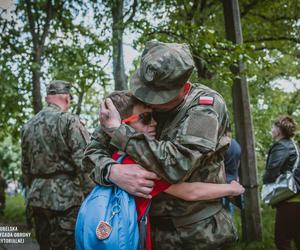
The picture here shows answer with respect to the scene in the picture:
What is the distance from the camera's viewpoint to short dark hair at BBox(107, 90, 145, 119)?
2152 mm

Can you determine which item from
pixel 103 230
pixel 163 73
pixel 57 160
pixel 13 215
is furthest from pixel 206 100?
pixel 13 215

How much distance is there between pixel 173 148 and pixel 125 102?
0.43 m

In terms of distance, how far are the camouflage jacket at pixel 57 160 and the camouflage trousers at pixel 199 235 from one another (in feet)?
6.70

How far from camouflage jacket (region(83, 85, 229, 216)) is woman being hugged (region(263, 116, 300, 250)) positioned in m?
2.68

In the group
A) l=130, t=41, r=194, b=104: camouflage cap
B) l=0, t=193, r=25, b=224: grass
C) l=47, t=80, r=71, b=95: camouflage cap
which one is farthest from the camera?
l=0, t=193, r=25, b=224: grass

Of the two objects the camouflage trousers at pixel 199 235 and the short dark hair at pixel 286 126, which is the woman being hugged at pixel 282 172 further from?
the camouflage trousers at pixel 199 235

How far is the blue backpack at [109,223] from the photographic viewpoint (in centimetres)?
188

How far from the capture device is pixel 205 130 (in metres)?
1.91

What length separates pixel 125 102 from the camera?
7.14ft

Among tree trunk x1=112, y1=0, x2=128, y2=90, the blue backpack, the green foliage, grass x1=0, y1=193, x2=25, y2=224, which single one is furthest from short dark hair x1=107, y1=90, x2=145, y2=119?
the green foliage

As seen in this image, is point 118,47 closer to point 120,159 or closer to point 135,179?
point 120,159

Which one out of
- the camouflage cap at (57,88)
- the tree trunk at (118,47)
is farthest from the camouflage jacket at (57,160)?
the tree trunk at (118,47)

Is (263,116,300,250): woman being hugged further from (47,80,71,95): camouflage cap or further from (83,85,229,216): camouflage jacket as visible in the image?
(83,85,229,216): camouflage jacket

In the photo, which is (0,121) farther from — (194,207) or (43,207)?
(194,207)
